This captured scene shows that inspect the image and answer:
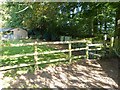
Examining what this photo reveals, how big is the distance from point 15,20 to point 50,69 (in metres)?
34.9

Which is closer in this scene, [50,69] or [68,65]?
[50,69]

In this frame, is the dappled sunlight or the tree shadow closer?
the dappled sunlight

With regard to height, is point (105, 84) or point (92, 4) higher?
point (92, 4)

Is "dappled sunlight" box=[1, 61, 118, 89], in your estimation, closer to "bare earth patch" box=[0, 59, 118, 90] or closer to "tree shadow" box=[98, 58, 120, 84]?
"bare earth patch" box=[0, 59, 118, 90]

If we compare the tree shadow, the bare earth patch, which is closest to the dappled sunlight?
the bare earth patch

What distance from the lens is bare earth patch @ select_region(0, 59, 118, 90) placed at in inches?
226

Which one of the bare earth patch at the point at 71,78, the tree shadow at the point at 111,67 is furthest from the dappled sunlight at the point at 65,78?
the tree shadow at the point at 111,67

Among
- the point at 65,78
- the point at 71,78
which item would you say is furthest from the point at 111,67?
the point at 65,78

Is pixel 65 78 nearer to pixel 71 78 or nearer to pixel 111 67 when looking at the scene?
pixel 71 78

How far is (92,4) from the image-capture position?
32.8 feet

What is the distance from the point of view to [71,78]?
6.41 metres

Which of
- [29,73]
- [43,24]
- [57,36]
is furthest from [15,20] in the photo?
[29,73]

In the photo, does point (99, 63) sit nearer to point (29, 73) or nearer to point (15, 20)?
point (29, 73)

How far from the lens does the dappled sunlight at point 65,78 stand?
575 centimetres
